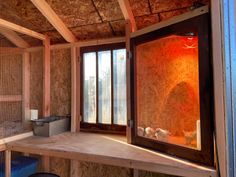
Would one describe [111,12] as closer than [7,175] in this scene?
No

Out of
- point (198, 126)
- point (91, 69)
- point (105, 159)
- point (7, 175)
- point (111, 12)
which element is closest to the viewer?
point (198, 126)

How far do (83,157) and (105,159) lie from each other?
0.18 m

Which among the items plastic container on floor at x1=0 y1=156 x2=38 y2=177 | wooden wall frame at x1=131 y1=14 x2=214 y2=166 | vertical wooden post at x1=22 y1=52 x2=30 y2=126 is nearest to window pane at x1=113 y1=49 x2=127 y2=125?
wooden wall frame at x1=131 y1=14 x2=214 y2=166

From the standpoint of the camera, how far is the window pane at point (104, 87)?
2.03 meters

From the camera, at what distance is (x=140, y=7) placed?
5.64ft

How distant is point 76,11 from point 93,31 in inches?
10.5

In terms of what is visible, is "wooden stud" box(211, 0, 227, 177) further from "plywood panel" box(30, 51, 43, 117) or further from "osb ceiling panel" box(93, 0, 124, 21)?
"plywood panel" box(30, 51, 43, 117)

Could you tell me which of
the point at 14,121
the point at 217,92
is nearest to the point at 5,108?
the point at 14,121

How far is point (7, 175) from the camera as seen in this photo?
1.69 m

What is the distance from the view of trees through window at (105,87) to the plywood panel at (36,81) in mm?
562

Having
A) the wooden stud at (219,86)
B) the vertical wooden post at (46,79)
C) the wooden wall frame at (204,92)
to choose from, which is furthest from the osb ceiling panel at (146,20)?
the vertical wooden post at (46,79)

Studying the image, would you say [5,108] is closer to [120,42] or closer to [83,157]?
[83,157]

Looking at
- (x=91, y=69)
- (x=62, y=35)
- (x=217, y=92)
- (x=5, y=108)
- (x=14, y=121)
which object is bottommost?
(x=14, y=121)

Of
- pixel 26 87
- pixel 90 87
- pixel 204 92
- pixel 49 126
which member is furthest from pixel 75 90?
pixel 204 92
